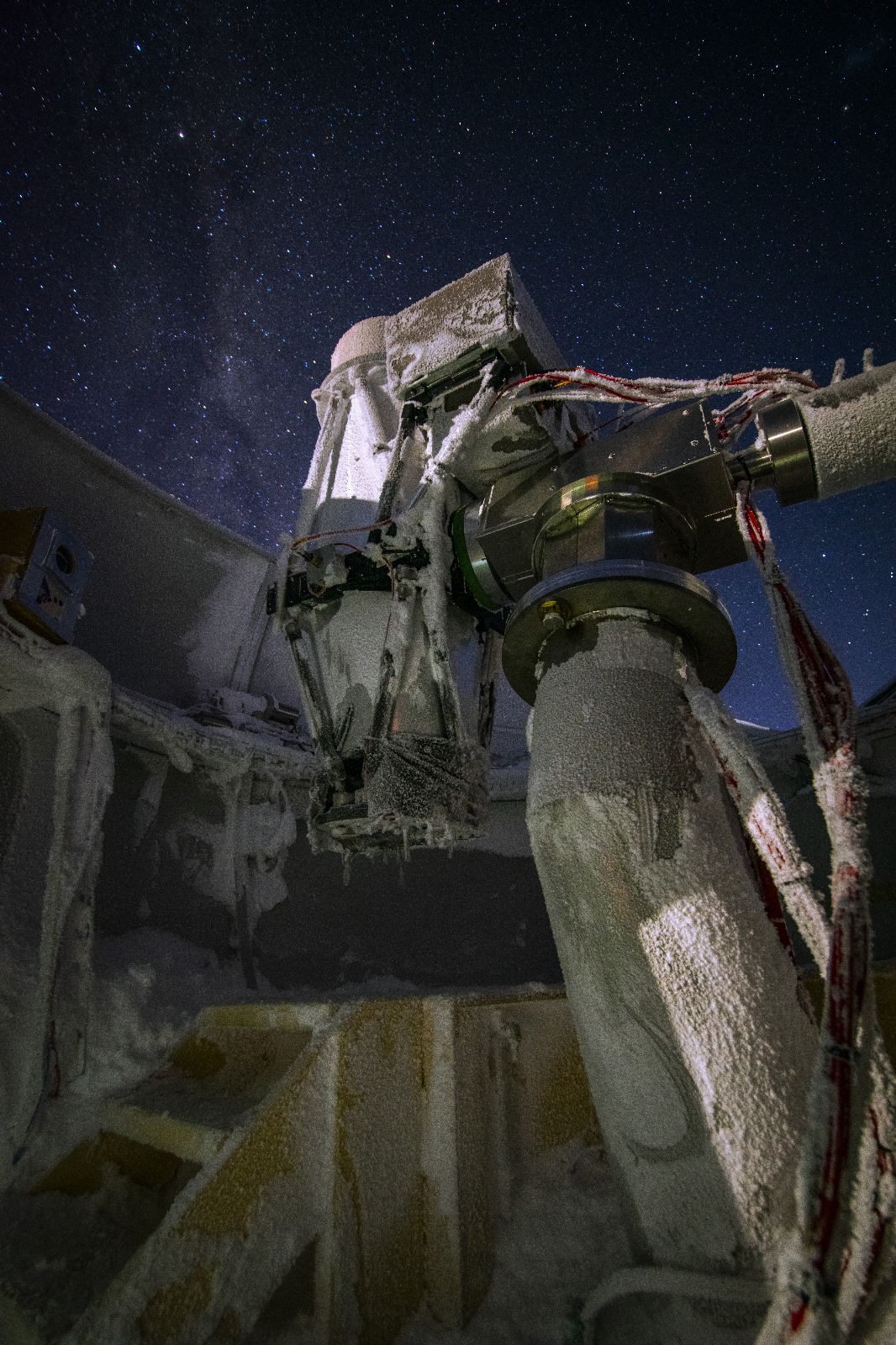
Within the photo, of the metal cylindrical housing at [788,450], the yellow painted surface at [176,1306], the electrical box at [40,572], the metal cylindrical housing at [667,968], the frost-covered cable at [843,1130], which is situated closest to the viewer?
the frost-covered cable at [843,1130]

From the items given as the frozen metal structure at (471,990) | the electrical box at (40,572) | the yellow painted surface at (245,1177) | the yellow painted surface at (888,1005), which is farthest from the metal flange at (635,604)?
the electrical box at (40,572)

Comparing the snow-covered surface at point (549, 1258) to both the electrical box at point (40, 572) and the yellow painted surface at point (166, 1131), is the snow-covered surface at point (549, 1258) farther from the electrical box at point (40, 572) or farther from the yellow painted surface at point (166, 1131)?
the electrical box at point (40, 572)

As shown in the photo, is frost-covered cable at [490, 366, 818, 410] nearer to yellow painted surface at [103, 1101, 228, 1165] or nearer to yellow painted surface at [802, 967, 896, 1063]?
yellow painted surface at [802, 967, 896, 1063]

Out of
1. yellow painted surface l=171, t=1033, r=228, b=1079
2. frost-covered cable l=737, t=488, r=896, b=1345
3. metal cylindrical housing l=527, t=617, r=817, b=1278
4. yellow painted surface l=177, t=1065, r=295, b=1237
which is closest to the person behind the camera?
frost-covered cable l=737, t=488, r=896, b=1345

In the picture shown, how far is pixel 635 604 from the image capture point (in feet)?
5.70

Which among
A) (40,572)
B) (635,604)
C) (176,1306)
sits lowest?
(176,1306)

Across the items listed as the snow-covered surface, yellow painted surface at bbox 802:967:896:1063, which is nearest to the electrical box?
the snow-covered surface

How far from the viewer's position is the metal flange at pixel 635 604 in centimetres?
170

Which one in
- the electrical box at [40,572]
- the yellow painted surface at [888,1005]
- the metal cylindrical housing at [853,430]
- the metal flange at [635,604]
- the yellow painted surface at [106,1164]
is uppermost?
the electrical box at [40,572]

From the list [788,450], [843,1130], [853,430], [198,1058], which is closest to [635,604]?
[788,450]

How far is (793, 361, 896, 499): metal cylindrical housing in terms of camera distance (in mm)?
1675

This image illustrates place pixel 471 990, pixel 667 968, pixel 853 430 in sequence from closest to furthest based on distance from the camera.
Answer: pixel 667 968 → pixel 853 430 → pixel 471 990

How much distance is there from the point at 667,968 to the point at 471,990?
4.94ft

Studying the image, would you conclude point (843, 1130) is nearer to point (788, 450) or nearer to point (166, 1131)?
point (788, 450)
